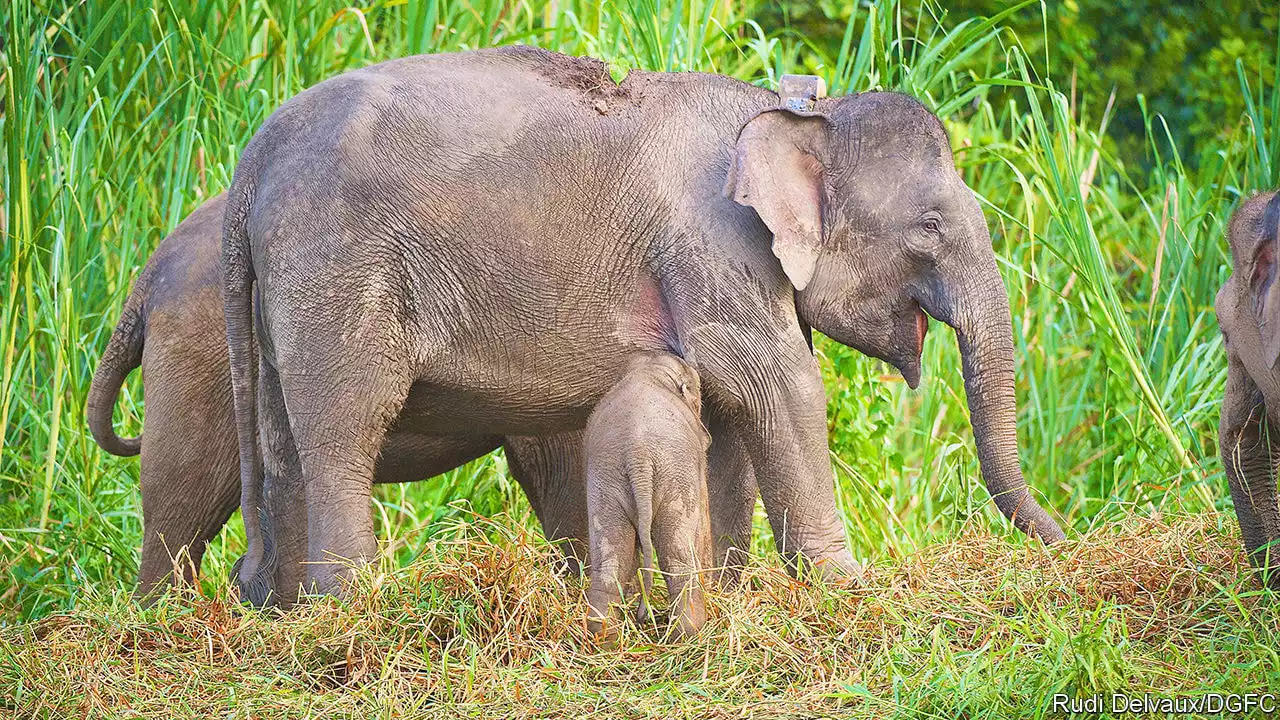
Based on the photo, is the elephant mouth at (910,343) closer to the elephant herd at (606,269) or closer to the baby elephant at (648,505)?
the elephant herd at (606,269)

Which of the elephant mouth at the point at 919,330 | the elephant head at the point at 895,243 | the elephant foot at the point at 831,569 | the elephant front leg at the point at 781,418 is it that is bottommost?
the elephant foot at the point at 831,569

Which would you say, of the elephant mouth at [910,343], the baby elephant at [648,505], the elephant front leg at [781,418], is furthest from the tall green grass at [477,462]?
the baby elephant at [648,505]

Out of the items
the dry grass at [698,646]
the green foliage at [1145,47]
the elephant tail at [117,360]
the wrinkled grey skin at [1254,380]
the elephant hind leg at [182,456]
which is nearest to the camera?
the dry grass at [698,646]

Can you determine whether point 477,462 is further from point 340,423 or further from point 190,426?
point 340,423

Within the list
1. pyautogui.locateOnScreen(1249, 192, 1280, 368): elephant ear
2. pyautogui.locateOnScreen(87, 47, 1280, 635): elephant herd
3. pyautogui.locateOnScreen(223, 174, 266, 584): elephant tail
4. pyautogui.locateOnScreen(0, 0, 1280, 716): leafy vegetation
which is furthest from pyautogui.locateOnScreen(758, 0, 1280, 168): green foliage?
pyautogui.locateOnScreen(1249, 192, 1280, 368): elephant ear

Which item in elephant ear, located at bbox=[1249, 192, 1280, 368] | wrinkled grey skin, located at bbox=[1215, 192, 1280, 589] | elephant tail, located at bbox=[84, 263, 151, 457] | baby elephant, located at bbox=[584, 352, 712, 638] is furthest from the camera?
elephant tail, located at bbox=[84, 263, 151, 457]

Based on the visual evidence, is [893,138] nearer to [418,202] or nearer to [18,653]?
[418,202]

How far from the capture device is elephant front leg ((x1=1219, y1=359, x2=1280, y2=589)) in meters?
4.37

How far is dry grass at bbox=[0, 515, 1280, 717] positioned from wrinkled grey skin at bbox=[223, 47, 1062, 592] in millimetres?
249

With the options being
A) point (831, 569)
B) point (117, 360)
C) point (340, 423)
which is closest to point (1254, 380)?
point (831, 569)

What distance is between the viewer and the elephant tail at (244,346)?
4852 mm

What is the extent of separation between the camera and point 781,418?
14.9 ft

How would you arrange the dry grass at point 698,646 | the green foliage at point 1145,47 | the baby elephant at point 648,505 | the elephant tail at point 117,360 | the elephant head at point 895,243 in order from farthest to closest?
the green foliage at point 1145,47 → the elephant tail at point 117,360 → the elephant head at point 895,243 → the baby elephant at point 648,505 → the dry grass at point 698,646

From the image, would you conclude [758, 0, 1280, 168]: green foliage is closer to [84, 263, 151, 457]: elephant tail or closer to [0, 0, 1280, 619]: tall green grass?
[0, 0, 1280, 619]: tall green grass
